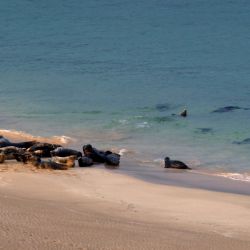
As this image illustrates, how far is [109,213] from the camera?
17.1 m

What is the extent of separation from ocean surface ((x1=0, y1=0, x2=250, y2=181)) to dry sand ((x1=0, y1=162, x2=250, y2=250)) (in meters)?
3.50

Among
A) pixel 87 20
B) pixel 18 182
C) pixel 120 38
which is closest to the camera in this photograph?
pixel 18 182

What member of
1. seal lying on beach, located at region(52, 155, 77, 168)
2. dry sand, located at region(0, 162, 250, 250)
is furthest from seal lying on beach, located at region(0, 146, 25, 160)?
seal lying on beach, located at region(52, 155, 77, 168)

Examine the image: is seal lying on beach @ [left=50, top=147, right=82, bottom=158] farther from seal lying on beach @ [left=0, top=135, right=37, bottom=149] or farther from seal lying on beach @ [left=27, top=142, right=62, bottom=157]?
seal lying on beach @ [left=0, top=135, right=37, bottom=149]

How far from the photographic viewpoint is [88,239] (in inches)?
562

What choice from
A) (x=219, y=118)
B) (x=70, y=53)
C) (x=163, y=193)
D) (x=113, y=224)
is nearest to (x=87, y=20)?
(x=70, y=53)

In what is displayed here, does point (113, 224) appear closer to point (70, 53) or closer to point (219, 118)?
point (219, 118)

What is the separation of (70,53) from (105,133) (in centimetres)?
2013

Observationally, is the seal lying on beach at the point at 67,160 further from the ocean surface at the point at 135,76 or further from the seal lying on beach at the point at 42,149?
the ocean surface at the point at 135,76

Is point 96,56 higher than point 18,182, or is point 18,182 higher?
point 96,56

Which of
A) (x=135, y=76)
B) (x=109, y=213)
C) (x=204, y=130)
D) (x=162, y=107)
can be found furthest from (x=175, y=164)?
(x=135, y=76)

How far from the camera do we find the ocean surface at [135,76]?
2786 cm

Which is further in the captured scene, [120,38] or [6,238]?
[120,38]

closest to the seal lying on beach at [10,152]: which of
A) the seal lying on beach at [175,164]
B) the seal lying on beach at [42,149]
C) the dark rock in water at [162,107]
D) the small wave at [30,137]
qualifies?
the seal lying on beach at [42,149]
